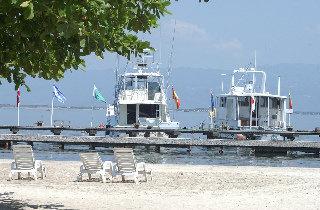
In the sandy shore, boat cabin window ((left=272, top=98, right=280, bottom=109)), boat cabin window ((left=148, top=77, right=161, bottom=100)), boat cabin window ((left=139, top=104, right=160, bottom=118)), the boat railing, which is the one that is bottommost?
the sandy shore

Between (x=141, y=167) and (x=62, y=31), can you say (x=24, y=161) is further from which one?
(x=62, y=31)

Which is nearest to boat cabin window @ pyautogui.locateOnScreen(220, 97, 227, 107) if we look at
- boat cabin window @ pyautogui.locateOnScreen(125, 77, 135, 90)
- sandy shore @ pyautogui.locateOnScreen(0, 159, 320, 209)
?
boat cabin window @ pyautogui.locateOnScreen(125, 77, 135, 90)

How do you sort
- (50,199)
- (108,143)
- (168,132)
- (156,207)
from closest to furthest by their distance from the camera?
(156,207)
(50,199)
(108,143)
(168,132)

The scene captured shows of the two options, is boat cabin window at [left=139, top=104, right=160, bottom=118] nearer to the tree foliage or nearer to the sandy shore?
the sandy shore

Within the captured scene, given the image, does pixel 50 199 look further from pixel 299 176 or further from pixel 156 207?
pixel 299 176

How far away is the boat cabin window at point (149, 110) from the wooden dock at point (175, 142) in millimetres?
6816

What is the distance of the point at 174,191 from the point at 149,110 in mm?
34868

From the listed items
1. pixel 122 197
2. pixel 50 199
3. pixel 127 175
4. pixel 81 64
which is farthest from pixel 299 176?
pixel 81 64

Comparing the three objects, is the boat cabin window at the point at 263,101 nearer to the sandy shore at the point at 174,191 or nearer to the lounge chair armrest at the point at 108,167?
the sandy shore at the point at 174,191

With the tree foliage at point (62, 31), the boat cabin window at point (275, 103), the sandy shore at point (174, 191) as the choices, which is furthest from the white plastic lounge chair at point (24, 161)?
the boat cabin window at point (275, 103)

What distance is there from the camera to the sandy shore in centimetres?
1420

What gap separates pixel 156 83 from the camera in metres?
52.9

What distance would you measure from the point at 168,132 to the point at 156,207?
1453 inches

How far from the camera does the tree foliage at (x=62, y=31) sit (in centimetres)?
819
